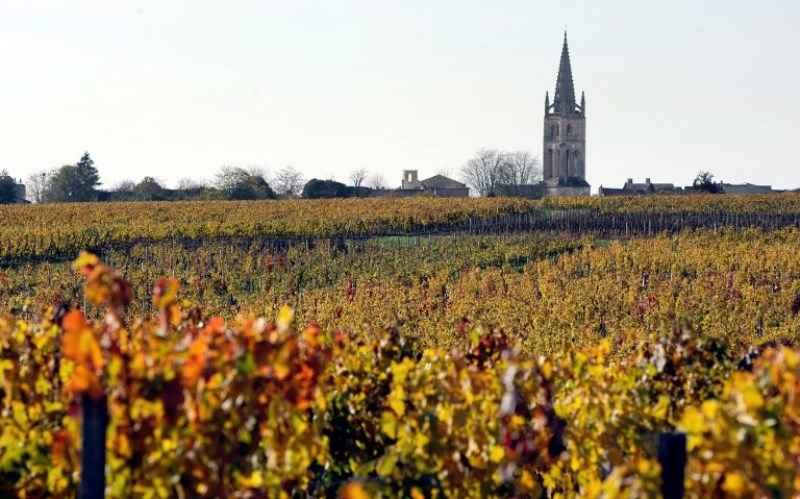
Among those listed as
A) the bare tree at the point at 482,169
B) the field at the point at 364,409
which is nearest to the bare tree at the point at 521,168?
the bare tree at the point at 482,169

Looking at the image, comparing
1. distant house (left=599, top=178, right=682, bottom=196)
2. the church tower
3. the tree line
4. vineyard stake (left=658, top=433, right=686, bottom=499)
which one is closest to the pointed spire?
the church tower

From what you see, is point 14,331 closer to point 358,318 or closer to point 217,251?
point 358,318

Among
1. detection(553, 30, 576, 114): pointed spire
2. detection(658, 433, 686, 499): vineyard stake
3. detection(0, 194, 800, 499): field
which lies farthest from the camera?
detection(553, 30, 576, 114): pointed spire

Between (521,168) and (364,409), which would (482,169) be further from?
(364,409)

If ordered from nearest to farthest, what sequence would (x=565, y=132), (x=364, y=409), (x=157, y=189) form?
(x=364, y=409), (x=157, y=189), (x=565, y=132)

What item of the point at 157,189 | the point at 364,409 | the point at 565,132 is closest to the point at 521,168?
the point at 565,132

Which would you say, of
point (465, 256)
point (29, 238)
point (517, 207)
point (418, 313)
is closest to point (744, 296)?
point (418, 313)

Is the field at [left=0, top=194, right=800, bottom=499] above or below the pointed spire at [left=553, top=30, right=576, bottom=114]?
below

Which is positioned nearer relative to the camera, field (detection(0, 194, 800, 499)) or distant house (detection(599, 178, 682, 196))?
field (detection(0, 194, 800, 499))

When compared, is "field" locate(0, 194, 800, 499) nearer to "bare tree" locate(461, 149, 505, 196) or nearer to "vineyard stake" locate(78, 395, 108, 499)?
"vineyard stake" locate(78, 395, 108, 499)

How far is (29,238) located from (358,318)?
17579mm

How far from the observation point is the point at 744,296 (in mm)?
21625

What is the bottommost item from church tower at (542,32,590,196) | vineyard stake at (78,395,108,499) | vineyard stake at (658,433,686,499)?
vineyard stake at (658,433,686,499)

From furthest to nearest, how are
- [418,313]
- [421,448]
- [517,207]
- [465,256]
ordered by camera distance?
1. [517,207]
2. [465,256]
3. [418,313]
4. [421,448]
